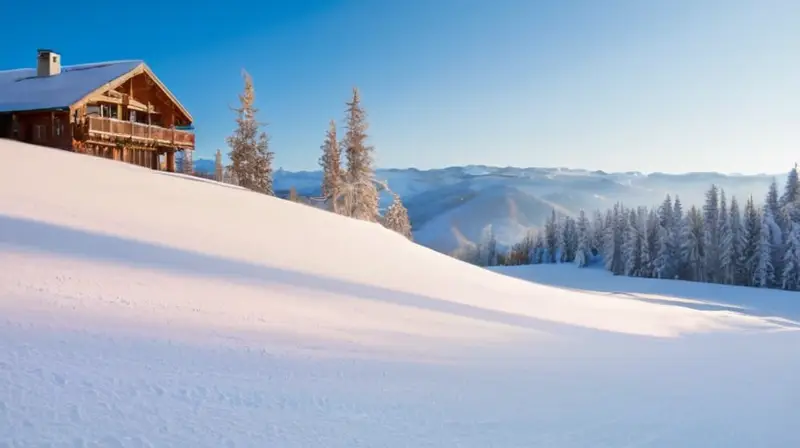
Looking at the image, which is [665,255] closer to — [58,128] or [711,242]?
[711,242]

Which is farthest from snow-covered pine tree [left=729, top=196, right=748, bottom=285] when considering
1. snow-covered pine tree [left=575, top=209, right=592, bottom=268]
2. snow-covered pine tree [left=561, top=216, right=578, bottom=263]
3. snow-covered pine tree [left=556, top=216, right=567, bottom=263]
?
snow-covered pine tree [left=556, top=216, right=567, bottom=263]

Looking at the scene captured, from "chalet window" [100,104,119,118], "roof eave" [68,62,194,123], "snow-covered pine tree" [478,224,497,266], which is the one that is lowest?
"snow-covered pine tree" [478,224,497,266]

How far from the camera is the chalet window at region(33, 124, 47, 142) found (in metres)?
30.2

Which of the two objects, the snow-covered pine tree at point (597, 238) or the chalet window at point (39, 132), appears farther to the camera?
the snow-covered pine tree at point (597, 238)

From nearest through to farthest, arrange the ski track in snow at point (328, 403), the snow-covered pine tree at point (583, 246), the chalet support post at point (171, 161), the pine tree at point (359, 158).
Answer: the ski track in snow at point (328, 403) → the chalet support post at point (171, 161) → the pine tree at point (359, 158) → the snow-covered pine tree at point (583, 246)

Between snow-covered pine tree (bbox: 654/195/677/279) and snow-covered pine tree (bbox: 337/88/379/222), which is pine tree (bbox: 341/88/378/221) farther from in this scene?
snow-covered pine tree (bbox: 654/195/677/279)

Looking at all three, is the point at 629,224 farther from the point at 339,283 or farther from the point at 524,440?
the point at 524,440

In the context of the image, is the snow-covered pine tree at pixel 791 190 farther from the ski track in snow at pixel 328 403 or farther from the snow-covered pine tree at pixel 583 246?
the ski track in snow at pixel 328 403

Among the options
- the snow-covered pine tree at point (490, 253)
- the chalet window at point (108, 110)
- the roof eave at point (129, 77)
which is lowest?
the snow-covered pine tree at point (490, 253)

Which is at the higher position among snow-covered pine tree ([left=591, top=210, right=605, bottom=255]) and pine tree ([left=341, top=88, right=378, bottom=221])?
pine tree ([left=341, top=88, right=378, bottom=221])

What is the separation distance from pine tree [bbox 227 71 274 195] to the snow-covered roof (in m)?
11.6

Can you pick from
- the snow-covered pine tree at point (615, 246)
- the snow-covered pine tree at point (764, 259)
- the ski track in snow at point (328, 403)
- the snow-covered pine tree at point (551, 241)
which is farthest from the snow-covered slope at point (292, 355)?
the snow-covered pine tree at point (551, 241)

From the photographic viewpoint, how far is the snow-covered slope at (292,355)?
19.1 feet

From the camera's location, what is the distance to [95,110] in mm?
33594
